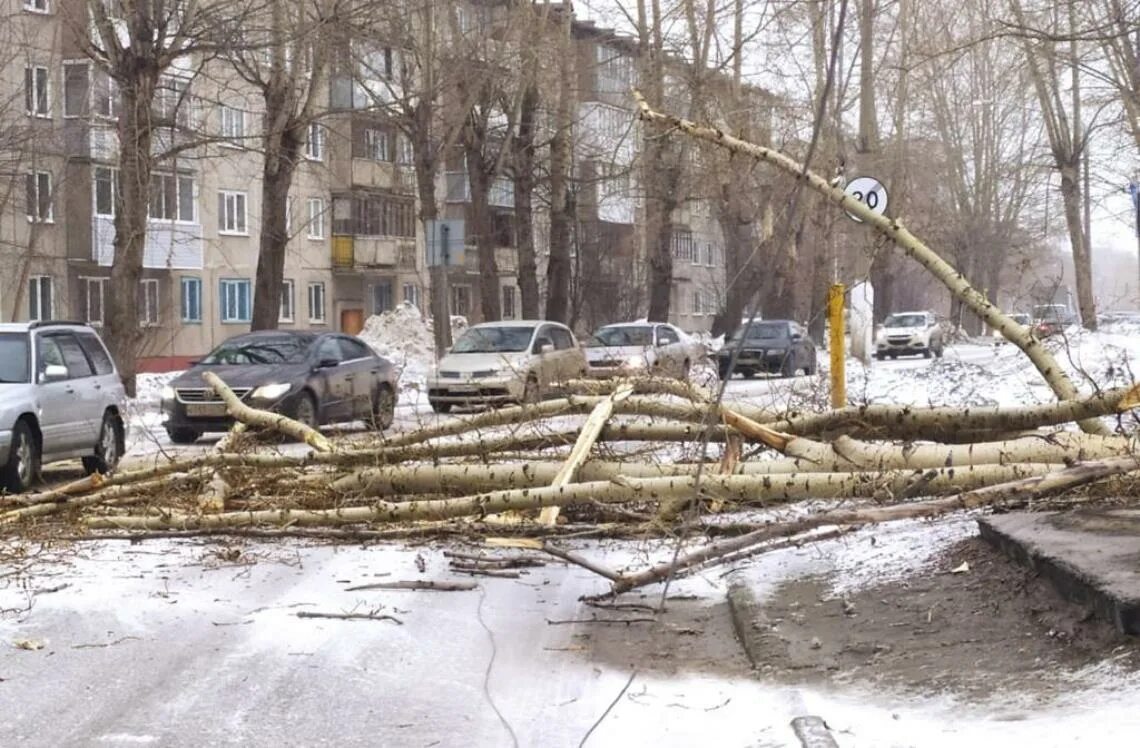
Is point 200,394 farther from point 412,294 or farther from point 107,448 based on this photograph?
point 412,294

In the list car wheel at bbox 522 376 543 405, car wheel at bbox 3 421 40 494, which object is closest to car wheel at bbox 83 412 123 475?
car wheel at bbox 3 421 40 494

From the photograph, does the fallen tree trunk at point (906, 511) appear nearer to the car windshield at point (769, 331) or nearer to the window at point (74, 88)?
the car windshield at point (769, 331)

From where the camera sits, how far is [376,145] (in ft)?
177

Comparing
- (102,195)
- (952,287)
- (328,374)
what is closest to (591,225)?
(102,195)

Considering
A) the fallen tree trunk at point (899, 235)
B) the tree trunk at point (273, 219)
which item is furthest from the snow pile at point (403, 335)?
the fallen tree trunk at point (899, 235)

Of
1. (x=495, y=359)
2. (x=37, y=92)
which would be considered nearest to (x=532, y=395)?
(x=495, y=359)

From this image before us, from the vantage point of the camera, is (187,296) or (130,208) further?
(187,296)

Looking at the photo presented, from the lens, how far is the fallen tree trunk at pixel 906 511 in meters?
7.50

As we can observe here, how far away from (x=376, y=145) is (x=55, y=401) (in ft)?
130

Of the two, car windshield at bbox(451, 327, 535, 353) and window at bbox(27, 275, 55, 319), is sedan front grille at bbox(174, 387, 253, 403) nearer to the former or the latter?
car windshield at bbox(451, 327, 535, 353)

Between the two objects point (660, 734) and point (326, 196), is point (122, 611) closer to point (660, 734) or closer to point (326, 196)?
point (660, 734)

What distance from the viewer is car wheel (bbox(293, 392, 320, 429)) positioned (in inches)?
791

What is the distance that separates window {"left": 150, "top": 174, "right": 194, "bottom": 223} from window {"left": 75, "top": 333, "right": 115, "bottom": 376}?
25.9 metres

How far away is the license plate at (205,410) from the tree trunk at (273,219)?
9.47 meters
